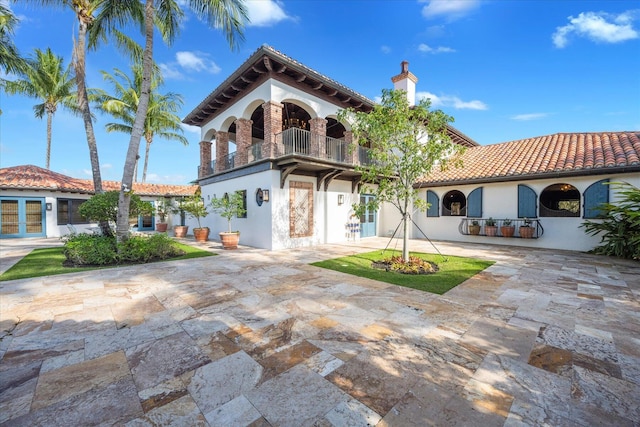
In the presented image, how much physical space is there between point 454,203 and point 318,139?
754 cm

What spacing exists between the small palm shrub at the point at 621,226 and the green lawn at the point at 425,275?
3958mm

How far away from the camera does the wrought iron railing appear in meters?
9.52

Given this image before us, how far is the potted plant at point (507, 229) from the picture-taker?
9953 mm

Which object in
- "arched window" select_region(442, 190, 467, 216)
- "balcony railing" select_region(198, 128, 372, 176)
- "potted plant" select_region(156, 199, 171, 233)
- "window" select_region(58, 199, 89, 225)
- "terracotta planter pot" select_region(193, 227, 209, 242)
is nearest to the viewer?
"balcony railing" select_region(198, 128, 372, 176)

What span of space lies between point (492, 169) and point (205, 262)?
11510mm

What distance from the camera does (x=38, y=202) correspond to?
46.8 ft

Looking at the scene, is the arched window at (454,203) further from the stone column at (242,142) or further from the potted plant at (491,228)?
the stone column at (242,142)

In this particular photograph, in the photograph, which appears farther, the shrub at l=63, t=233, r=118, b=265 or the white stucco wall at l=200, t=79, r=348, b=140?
the white stucco wall at l=200, t=79, r=348, b=140

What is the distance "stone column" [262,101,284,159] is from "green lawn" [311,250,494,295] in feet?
15.1

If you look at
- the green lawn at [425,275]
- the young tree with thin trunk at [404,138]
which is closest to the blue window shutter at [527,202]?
the green lawn at [425,275]

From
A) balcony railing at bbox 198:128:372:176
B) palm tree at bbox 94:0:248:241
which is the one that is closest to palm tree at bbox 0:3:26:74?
palm tree at bbox 94:0:248:241

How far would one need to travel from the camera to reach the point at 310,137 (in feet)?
34.6

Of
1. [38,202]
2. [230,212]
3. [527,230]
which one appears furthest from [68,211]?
[527,230]

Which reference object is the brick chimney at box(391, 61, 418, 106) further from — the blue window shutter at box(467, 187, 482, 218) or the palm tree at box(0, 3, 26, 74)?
the palm tree at box(0, 3, 26, 74)
